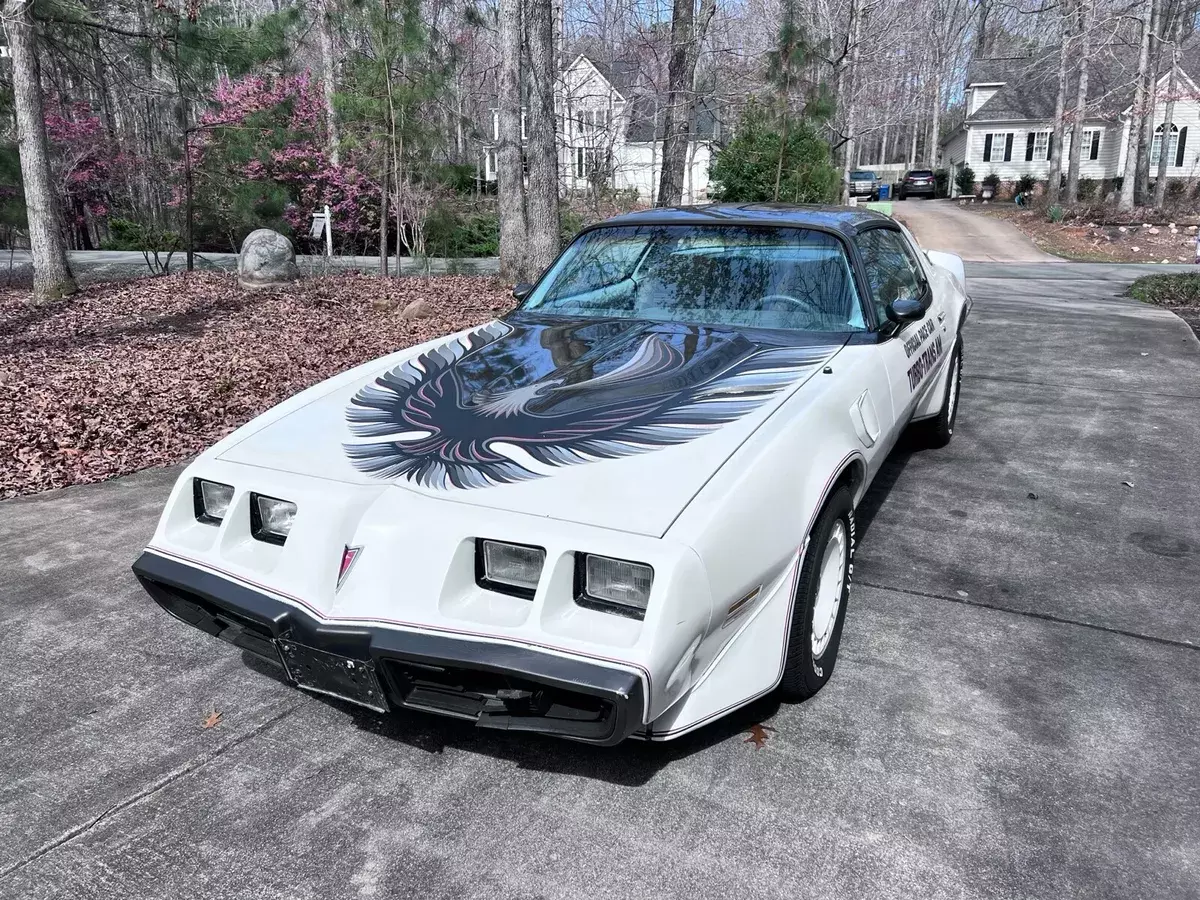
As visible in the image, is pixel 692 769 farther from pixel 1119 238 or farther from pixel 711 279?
pixel 1119 238

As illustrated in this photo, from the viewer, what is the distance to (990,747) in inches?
104

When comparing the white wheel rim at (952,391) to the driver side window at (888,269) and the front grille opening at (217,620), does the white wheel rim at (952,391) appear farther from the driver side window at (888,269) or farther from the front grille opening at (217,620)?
the front grille opening at (217,620)

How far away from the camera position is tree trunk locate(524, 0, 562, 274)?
11.5m

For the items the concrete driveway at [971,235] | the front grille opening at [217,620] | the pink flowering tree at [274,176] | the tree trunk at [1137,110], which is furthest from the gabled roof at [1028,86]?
the front grille opening at [217,620]

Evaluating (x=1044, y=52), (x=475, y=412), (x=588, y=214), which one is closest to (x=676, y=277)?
(x=475, y=412)

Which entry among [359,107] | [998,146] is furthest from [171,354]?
[998,146]

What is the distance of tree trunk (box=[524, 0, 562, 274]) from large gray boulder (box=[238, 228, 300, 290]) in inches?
130

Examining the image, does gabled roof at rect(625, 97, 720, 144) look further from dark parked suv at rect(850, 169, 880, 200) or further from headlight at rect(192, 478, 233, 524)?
headlight at rect(192, 478, 233, 524)

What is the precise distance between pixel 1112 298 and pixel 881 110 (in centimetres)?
4268

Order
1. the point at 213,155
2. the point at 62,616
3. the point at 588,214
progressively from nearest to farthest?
the point at 62,616, the point at 213,155, the point at 588,214

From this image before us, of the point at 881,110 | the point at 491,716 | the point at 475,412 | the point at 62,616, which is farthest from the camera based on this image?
the point at 881,110

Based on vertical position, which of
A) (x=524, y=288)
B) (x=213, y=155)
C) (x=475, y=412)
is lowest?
(x=475, y=412)

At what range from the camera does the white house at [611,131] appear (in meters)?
18.5

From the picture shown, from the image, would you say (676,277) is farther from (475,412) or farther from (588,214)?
(588,214)
